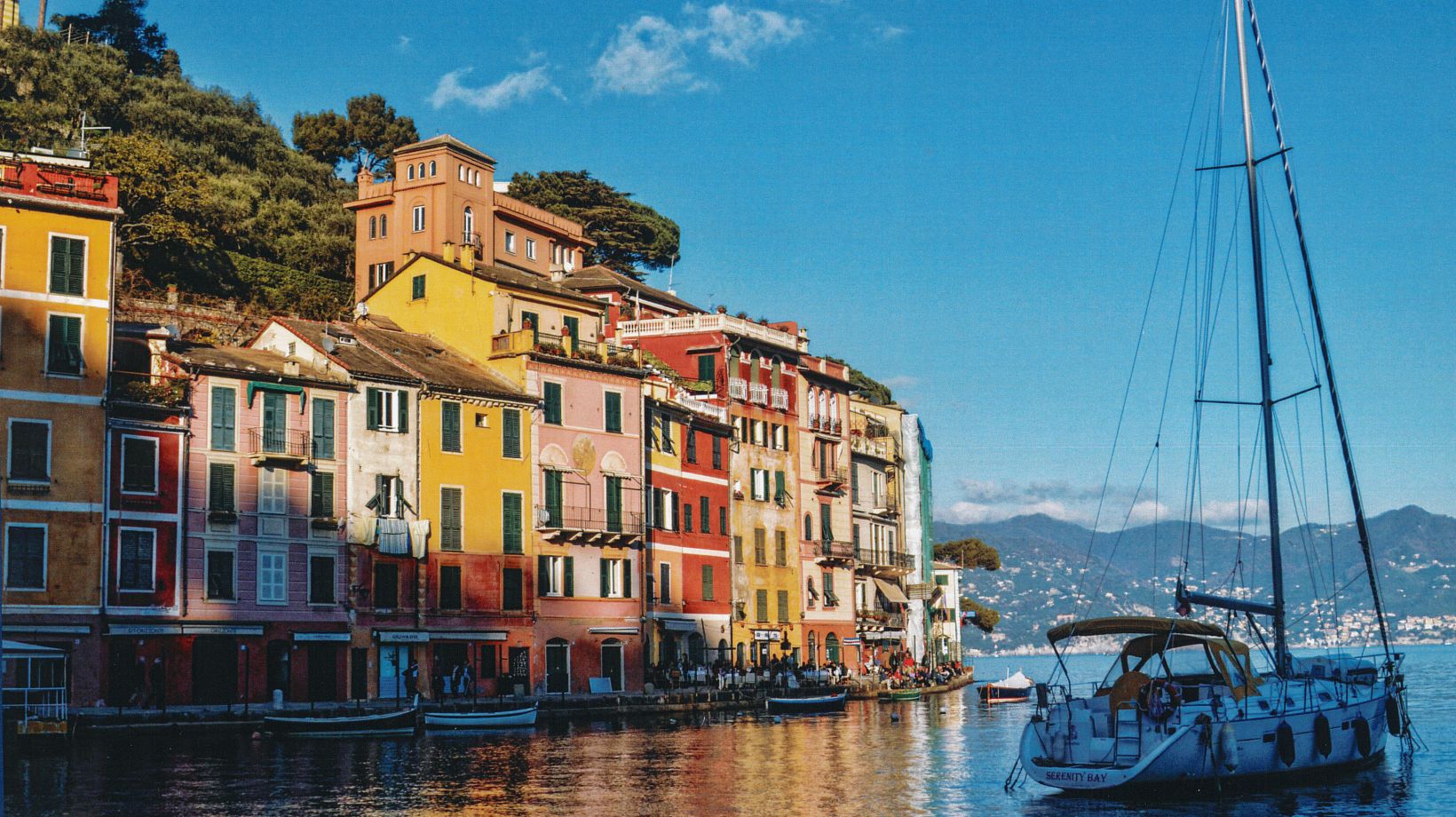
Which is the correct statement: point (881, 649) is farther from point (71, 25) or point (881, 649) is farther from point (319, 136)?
point (71, 25)

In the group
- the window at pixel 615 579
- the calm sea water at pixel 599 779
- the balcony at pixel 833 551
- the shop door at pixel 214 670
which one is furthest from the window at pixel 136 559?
the balcony at pixel 833 551

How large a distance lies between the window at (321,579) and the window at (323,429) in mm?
3720

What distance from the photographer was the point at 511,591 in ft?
215

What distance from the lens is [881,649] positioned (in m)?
97.9

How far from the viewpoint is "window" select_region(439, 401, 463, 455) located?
208 ft

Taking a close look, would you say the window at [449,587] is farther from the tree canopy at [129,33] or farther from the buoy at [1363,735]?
the tree canopy at [129,33]

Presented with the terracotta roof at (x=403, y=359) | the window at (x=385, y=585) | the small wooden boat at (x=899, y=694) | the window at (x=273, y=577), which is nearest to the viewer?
the window at (x=273, y=577)

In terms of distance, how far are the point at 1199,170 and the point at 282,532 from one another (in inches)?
1320

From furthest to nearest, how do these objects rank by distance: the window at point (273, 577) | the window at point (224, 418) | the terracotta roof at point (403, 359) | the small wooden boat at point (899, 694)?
the small wooden boat at point (899, 694) → the terracotta roof at point (403, 359) → the window at point (273, 577) → the window at point (224, 418)

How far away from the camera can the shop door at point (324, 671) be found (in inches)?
2286

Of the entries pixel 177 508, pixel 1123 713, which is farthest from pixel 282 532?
pixel 1123 713

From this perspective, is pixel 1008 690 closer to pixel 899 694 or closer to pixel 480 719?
pixel 899 694

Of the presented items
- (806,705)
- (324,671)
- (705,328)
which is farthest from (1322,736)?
(705,328)

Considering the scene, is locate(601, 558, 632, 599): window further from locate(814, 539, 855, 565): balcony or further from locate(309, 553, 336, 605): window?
locate(814, 539, 855, 565): balcony
